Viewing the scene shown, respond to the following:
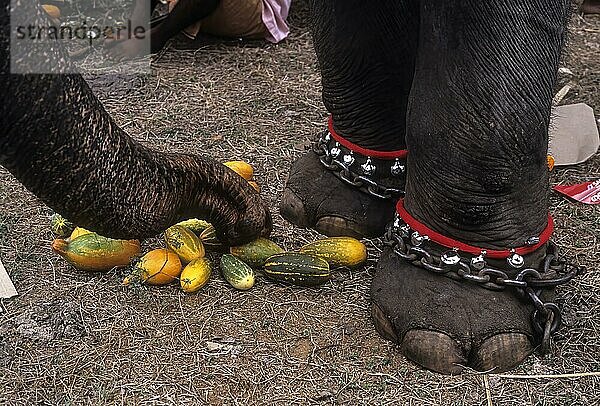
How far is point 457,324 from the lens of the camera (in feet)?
6.70

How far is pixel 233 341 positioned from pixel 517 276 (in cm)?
64

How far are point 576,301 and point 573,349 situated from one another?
0.19 meters

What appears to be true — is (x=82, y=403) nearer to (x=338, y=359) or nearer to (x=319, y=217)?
(x=338, y=359)

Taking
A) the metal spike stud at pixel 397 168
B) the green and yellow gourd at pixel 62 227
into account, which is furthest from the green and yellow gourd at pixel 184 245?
the metal spike stud at pixel 397 168

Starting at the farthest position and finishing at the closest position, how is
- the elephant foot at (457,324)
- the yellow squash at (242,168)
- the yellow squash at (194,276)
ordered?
1. the yellow squash at (242,168)
2. the yellow squash at (194,276)
3. the elephant foot at (457,324)

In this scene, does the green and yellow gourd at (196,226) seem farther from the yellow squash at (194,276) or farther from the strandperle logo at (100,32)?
the strandperle logo at (100,32)

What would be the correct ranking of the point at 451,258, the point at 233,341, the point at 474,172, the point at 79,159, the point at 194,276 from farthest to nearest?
the point at 194,276 < the point at 233,341 < the point at 451,258 < the point at 474,172 < the point at 79,159

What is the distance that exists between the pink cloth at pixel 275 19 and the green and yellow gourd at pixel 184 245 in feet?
6.12

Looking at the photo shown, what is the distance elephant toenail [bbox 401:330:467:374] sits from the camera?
205cm

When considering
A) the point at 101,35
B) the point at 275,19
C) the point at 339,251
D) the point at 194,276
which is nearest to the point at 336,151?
the point at 339,251

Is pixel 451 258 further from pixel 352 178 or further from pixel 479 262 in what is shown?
pixel 352 178

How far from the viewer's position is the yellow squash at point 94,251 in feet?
7.77

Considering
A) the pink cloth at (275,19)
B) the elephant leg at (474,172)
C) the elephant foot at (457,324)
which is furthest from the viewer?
the pink cloth at (275,19)

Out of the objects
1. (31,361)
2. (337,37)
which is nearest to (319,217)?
(337,37)
